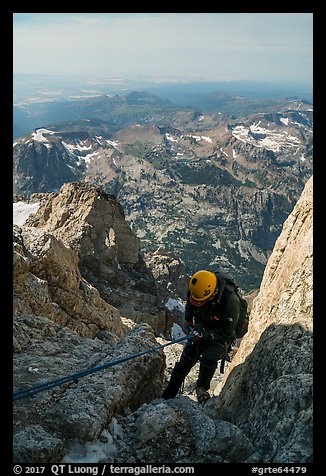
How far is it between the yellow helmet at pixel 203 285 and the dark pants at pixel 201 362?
5.94 ft

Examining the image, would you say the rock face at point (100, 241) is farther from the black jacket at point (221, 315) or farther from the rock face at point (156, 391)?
the black jacket at point (221, 315)

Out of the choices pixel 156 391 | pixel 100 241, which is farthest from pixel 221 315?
pixel 100 241

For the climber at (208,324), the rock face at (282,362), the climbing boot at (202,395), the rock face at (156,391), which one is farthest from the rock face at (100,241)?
the climbing boot at (202,395)

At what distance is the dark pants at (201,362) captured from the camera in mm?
12773

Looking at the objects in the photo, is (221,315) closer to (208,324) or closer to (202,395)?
(208,324)

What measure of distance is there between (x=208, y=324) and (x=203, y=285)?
172 centimetres

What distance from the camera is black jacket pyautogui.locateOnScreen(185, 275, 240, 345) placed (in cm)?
1261

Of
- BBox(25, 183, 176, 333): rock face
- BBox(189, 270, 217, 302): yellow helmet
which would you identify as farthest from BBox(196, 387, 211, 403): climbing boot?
BBox(25, 183, 176, 333): rock face

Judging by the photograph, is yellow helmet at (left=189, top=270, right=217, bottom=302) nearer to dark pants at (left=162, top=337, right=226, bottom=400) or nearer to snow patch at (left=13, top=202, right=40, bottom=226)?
Answer: dark pants at (left=162, top=337, right=226, bottom=400)

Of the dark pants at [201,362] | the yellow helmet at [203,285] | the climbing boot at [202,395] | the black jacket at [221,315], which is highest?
the yellow helmet at [203,285]

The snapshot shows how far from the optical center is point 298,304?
12.6 meters

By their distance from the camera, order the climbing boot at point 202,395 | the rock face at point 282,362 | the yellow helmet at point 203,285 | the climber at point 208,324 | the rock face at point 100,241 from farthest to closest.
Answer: the rock face at point 100,241
the climbing boot at point 202,395
the climber at point 208,324
the yellow helmet at point 203,285
the rock face at point 282,362
